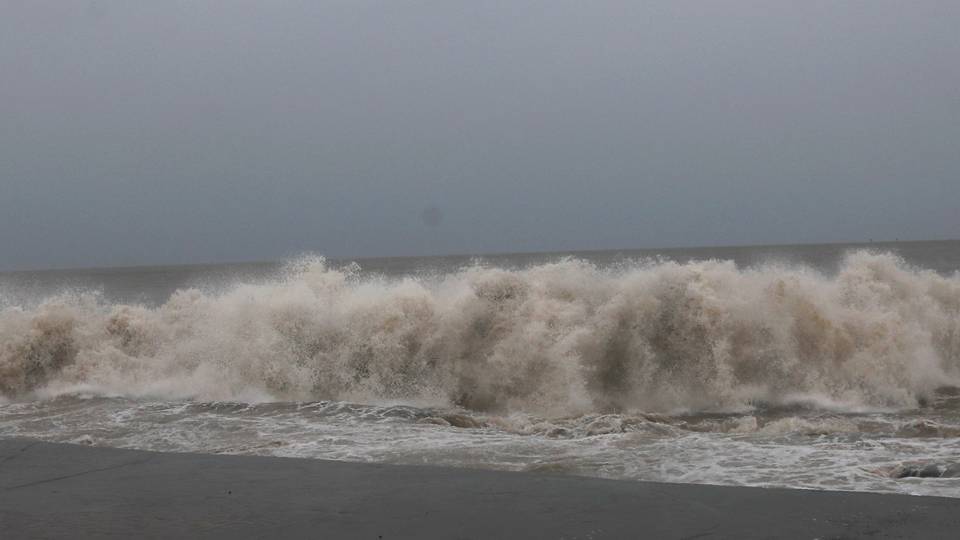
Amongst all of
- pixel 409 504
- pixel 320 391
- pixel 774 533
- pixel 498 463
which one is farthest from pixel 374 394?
pixel 774 533

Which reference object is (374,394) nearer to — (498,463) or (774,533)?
(498,463)

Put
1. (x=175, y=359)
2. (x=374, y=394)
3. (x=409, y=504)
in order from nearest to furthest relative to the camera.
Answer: (x=409, y=504) → (x=374, y=394) → (x=175, y=359)

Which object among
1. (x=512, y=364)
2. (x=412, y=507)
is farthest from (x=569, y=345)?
(x=412, y=507)

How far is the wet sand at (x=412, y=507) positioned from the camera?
3.66 metres

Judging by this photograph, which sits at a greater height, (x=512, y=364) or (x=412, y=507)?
(x=412, y=507)

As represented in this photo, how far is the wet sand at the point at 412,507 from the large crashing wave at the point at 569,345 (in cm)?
620

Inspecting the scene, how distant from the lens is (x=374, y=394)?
12.1 m

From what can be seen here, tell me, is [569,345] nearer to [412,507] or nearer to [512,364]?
[512,364]

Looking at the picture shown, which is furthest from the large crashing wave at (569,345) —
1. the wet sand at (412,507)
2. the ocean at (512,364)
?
the wet sand at (412,507)

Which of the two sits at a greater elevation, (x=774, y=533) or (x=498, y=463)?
(x=774, y=533)

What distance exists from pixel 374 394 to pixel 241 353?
261 cm

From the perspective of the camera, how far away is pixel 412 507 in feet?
13.5

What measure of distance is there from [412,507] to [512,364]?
774 cm

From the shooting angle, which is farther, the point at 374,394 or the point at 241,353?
the point at 241,353
